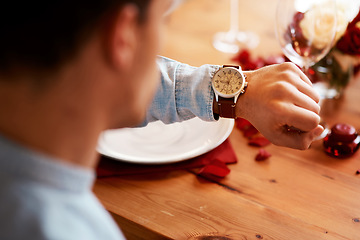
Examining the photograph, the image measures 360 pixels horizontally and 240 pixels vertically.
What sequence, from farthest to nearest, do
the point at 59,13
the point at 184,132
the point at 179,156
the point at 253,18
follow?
the point at 253,18, the point at 184,132, the point at 179,156, the point at 59,13

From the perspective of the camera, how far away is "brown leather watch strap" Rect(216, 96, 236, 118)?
907 mm

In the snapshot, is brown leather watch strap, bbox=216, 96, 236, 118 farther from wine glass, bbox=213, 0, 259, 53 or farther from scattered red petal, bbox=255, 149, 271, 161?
wine glass, bbox=213, 0, 259, 53

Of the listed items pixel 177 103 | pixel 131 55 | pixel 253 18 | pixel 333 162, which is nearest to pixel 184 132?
pixel 177 103

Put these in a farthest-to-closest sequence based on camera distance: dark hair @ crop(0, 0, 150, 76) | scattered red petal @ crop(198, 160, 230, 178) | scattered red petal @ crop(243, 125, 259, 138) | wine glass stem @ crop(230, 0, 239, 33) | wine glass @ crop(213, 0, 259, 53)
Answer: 1. wine glass stem @ crop(230, 0, 239, 33)
2. wine glass @ crop(213, 0, 259, 53)
3. scattered red petal @ crop(243, 125, 259, 138)
4. scattered red petal @ crop(198, 160, 230, 178)
5. dark hair @ crop(0, 0, 150, 76)

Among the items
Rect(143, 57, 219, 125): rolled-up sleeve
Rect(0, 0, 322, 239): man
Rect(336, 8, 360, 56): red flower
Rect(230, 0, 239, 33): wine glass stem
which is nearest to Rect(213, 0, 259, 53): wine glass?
Rect(230, 0, 239, 33): wine glass stem

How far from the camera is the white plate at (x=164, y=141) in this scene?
942 millimetres

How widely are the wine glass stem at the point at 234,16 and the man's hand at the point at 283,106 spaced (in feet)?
2.31

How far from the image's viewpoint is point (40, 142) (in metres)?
0.47

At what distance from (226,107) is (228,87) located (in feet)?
0.14

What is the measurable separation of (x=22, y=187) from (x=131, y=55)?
7.4 inches

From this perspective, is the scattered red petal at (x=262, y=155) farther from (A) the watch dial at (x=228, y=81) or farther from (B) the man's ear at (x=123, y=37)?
(B) the man's ear at (x=123, y=37)

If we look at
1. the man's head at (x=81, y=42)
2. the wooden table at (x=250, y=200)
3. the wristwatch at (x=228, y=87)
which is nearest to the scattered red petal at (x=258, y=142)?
the wooden table at (x=250, y=200)

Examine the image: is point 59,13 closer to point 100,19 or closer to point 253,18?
point 100,19

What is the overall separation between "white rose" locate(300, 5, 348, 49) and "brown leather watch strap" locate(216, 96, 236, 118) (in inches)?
11.0
